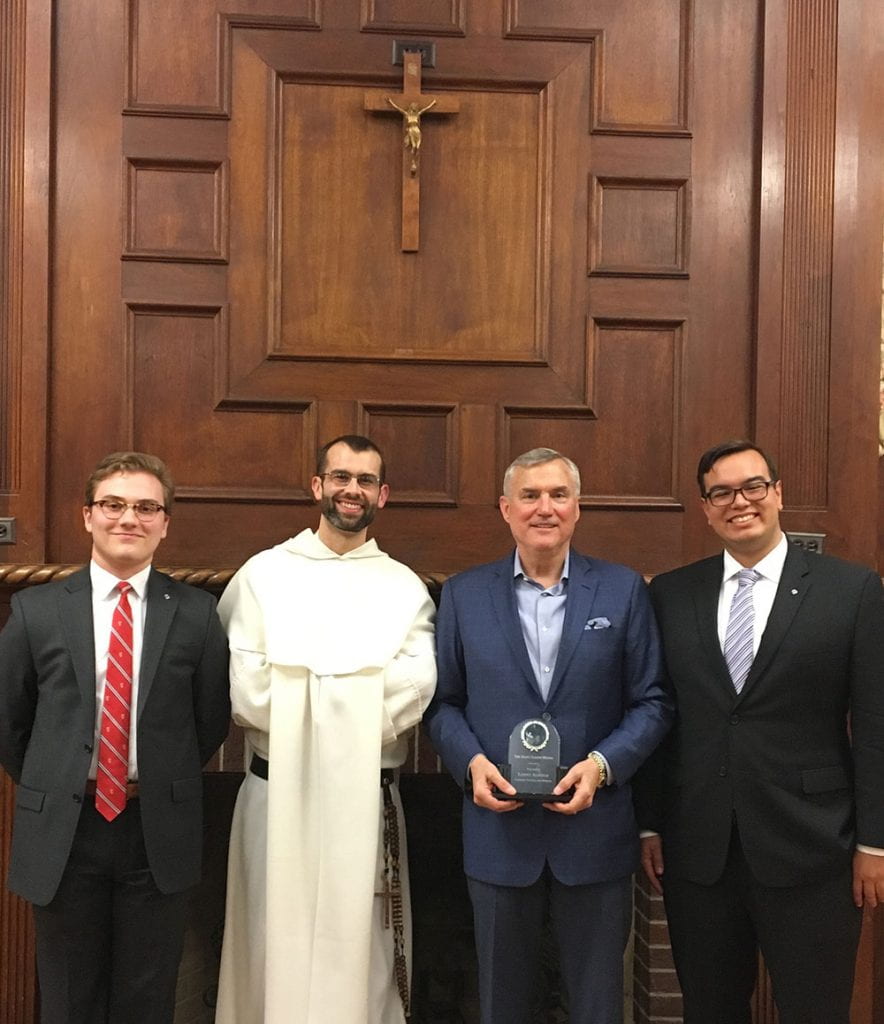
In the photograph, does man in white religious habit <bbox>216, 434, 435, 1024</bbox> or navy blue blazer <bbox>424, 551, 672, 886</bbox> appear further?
man in white religious habit <bbox>216, 434, 435, 1024</bbox>

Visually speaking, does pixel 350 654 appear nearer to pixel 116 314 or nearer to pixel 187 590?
pixel 187 590

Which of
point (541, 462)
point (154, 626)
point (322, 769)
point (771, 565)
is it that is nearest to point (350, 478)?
point (541, 462)

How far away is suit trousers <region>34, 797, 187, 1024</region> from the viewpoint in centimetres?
242

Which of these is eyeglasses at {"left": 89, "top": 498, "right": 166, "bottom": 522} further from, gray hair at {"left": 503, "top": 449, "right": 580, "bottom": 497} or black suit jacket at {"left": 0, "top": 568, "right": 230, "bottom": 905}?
gray hair at {"left": 503, "top": 449, "right": 580, "bottom": 497}

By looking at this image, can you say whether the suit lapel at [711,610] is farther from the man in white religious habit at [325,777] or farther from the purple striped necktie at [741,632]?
the man in white religious habit at [325,777]

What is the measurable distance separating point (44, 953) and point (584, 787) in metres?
1.30

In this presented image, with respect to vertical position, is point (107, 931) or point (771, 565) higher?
point (771, 565)

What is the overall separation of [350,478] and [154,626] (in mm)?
632

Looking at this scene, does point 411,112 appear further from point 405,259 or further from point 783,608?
point 783,608

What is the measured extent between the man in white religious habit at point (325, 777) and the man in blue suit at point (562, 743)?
199 millimetres

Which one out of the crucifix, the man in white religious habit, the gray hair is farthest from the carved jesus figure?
the gray hair

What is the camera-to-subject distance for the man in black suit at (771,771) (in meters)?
2.39

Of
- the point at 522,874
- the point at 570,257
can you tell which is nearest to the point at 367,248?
the point at 570,257

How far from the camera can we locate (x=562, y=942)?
2.53 meters
